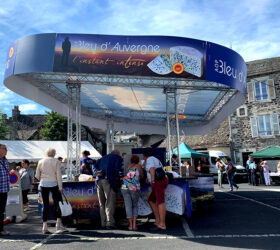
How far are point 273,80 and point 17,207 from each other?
23867 mm

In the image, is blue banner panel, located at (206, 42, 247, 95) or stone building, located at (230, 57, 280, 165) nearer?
blue banner panel, located at (206, 42, 247, 95)

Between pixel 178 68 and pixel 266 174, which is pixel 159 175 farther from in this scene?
pixel 266 174

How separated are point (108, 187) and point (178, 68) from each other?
414 cm

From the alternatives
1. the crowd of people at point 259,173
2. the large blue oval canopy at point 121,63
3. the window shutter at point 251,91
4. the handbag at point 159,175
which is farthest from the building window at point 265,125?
the handbag at point 159,175

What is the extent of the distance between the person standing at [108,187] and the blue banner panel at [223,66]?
410 centimetres

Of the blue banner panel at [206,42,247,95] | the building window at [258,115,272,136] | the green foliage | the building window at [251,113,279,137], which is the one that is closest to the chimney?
the green foliage

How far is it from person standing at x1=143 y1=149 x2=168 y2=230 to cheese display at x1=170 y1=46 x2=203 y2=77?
3389mm

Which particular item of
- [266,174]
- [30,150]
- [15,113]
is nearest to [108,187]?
[266,174]

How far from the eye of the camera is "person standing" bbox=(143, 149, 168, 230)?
5.64 m

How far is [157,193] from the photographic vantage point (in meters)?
5.68

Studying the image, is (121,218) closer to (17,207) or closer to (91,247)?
(91,247)

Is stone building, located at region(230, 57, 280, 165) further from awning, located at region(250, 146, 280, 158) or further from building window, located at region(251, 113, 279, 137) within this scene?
awning, located at region(250, 146, 280, 158)

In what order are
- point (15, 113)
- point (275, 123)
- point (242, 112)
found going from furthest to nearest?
point (15, 113) < point (242, 112) < point (275, 123)

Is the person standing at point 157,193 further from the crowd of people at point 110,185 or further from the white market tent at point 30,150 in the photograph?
the white market tent at point 30,150
